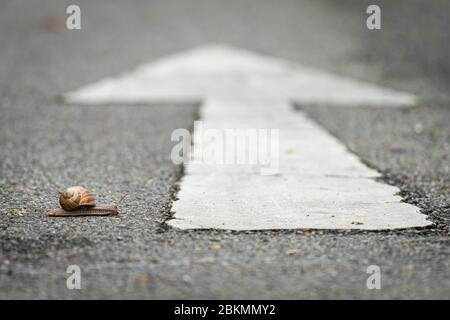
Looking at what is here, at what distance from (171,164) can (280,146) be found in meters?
1.22

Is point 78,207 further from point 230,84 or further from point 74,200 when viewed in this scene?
point 230,84

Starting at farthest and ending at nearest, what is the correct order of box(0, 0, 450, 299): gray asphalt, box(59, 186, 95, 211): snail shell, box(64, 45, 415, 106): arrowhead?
1. box(64, 45, 415, 106): arrowhead
2. box(59, 186, 95, 211): snail shell
3. box(0, 0, 450, 299): gray asphalt

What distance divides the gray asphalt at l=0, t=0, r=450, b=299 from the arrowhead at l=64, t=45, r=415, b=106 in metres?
0.48

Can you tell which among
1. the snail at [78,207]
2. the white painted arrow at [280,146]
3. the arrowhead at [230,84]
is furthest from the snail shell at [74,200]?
the arrowhead at [230,84]

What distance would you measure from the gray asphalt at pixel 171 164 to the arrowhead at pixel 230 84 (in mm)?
479

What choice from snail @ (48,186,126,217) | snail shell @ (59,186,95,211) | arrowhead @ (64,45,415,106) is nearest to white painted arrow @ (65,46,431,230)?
arrowhead @ (64,45,415,106)

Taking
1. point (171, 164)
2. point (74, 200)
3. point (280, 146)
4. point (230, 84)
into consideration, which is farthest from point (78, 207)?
point (230, 84)

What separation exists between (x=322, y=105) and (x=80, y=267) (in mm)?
6444

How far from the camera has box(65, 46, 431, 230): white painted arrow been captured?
183 inches

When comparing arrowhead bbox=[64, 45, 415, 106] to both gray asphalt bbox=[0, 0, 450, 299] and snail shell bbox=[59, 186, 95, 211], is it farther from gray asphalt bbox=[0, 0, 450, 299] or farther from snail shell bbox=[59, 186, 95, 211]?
snail shell bbox=[59, 186, 95, 211]

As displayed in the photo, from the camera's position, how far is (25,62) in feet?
41.8

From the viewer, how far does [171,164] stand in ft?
20.9

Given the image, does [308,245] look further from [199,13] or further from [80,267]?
[199,13]

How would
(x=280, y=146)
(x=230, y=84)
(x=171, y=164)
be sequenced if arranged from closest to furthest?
(x=171, y=164) < (x=280, y=146) < (x=230, y=84)
